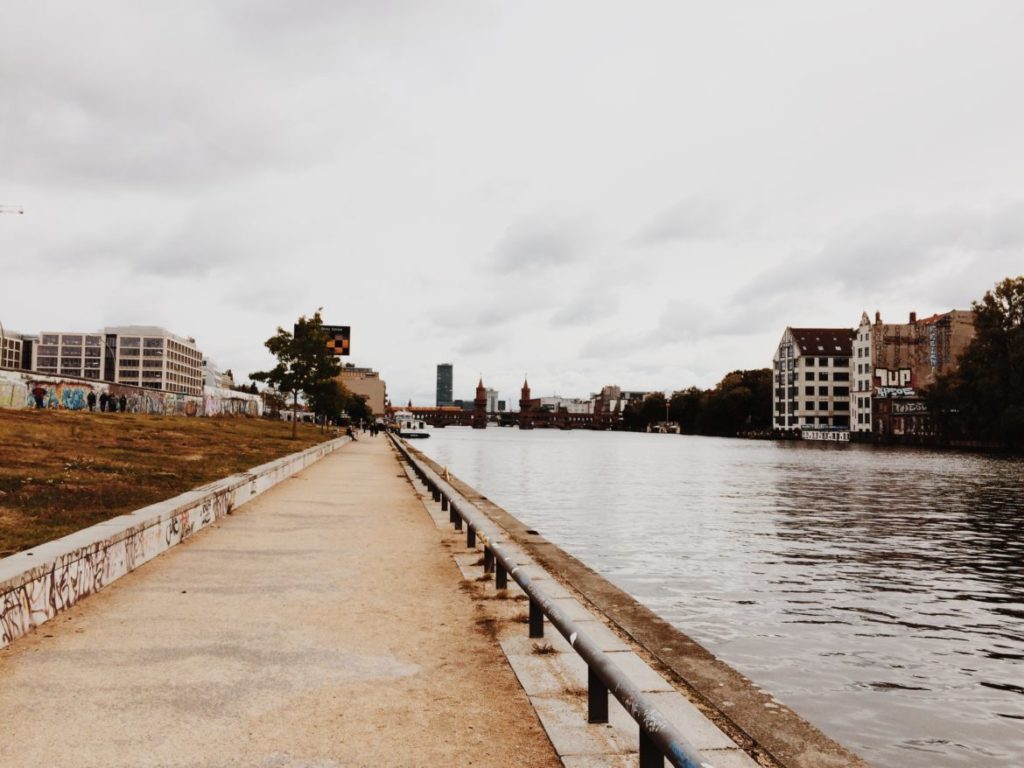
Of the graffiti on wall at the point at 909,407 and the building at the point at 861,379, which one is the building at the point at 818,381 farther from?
the graffiti on wall at the point at 909,407

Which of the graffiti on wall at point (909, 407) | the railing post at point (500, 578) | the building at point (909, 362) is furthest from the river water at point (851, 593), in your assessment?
the building at point (909, 362)

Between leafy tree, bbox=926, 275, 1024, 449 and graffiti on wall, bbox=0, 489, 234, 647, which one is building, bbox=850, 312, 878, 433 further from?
graffiti on wall, bbox=0, 489, 234, 647

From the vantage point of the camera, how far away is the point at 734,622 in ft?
36.4

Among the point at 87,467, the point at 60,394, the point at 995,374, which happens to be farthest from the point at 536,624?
the point at 995,374

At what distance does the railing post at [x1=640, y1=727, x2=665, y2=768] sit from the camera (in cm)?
387

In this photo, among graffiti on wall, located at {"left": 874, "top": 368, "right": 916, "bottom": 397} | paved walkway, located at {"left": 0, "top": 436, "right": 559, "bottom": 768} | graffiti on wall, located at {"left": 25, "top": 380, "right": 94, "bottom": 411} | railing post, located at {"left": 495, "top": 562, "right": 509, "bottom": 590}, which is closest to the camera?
paved walkway, located at {"left": 0, "top": 436, "right": 559, "bottom": 768}

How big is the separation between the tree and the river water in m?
26.3

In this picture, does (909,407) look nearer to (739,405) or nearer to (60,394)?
(739,405)

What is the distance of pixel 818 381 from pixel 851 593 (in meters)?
136

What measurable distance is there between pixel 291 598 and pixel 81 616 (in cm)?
208

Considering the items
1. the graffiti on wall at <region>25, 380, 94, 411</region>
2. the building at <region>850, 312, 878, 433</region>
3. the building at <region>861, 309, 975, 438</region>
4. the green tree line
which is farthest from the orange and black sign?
the green tree line

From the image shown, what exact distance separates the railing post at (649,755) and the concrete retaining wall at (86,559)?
5385mm

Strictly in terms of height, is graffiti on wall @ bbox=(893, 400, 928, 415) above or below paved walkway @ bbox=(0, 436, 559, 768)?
above

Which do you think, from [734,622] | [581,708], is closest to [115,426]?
[734,622]
